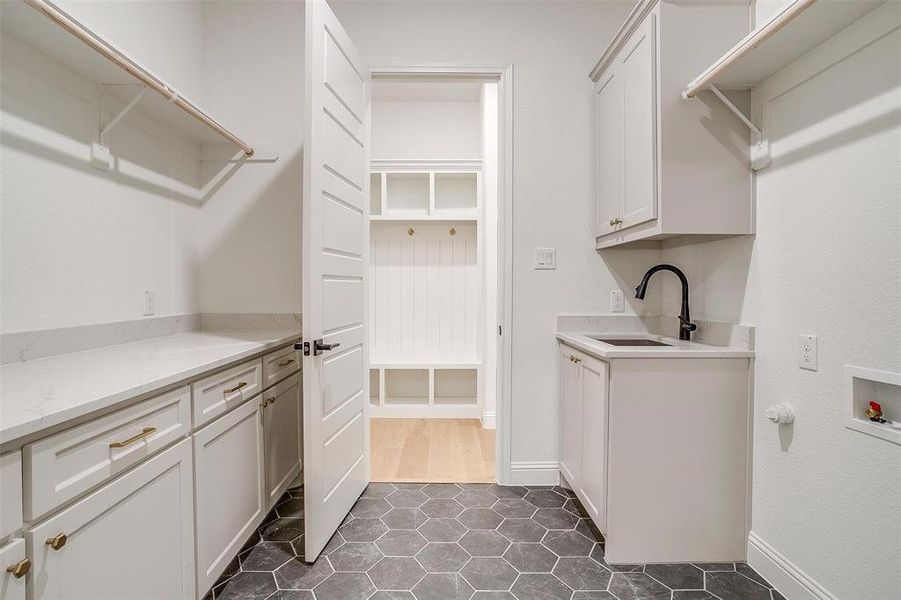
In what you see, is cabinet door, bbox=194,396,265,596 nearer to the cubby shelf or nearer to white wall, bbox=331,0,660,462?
white wall, bbox=331,0,660,462

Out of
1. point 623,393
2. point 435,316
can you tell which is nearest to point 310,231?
point 623,393

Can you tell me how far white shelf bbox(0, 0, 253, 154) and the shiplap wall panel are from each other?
193 cm

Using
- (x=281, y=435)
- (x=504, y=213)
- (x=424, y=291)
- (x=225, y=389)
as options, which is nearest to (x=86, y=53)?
(x=225, y=389)

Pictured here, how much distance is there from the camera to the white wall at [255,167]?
242cm

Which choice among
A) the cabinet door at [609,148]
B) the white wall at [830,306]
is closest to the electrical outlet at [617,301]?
the cabinet door at [609,148]

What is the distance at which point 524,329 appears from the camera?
2.41 m

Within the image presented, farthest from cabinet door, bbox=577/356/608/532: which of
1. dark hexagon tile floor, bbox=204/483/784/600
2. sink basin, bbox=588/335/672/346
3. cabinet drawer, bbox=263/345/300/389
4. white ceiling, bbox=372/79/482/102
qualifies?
white ceiling, bbox=372/79/482/102

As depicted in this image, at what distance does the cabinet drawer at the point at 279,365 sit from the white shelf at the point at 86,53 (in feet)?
3.70

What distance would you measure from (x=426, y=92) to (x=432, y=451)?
9.27 feet

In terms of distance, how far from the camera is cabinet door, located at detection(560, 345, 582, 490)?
2.06 m

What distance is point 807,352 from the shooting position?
145cm

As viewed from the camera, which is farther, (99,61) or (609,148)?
(609,148)

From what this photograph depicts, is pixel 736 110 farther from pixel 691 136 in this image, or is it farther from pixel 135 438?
pixel 135 438

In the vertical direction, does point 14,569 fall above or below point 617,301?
below
